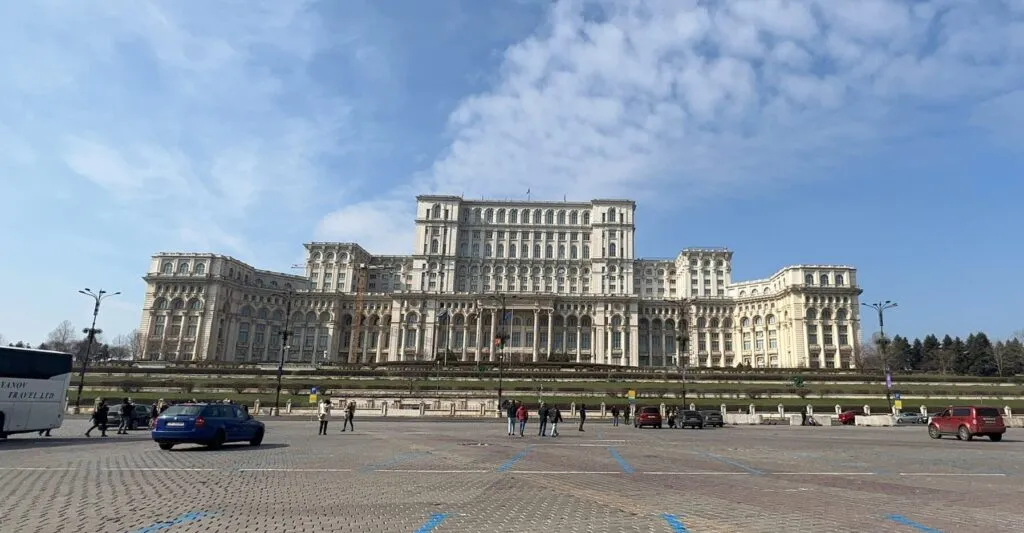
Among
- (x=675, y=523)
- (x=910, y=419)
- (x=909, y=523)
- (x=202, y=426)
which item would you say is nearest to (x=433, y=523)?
(x=675, y=523)

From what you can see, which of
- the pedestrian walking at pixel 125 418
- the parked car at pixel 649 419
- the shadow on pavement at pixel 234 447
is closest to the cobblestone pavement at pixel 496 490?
the shadow on pavement at pixel 234 447

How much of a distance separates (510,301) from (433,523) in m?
107

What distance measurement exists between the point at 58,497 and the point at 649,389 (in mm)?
61203

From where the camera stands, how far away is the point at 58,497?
9984 mm

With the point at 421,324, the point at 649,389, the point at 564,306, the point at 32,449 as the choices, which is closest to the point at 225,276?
the point at 421,324

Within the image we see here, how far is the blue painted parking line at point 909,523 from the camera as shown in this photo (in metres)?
7.95

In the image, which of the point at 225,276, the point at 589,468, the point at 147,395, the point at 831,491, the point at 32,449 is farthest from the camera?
the point at 225,276

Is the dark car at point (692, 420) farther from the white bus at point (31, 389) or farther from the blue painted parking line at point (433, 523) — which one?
the white bus at point (31, 389)

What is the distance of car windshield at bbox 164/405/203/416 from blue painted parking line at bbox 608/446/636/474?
14.5 metres

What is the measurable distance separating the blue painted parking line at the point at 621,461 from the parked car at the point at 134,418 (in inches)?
1033

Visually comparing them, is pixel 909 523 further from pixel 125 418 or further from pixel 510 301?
pixel 510 301

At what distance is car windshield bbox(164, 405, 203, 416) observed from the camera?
19531 millimetres

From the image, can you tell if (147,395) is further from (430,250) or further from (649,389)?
(430,250)

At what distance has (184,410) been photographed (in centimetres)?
1964
